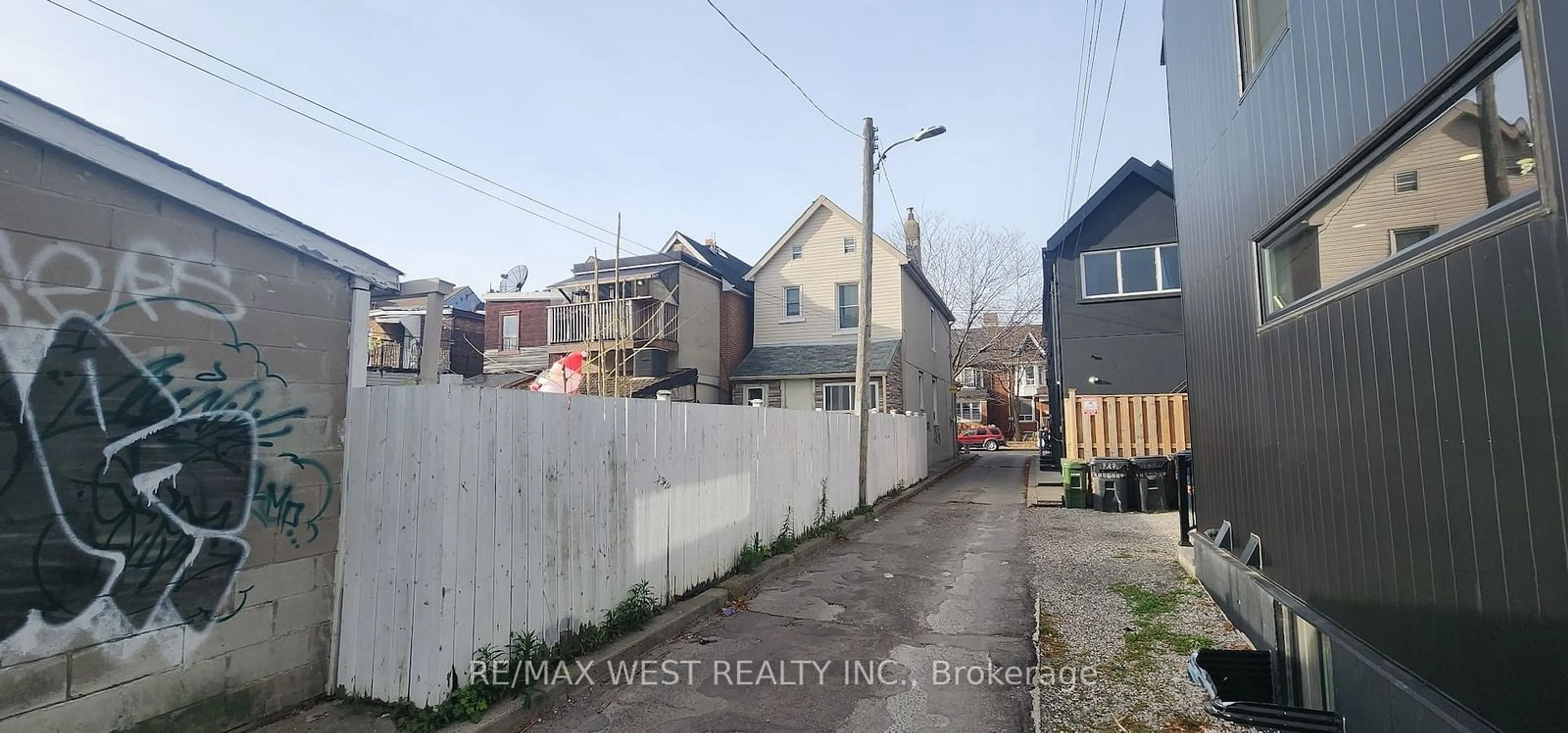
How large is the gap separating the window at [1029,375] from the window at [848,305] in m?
28.5

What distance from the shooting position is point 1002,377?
50500 mm

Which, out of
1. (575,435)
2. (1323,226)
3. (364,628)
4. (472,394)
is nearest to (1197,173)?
(1323,226)

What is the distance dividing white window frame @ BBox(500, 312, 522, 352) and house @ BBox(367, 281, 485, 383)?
3.13 feet

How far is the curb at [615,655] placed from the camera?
378cm

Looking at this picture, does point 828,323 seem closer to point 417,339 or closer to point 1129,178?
point 1129,178

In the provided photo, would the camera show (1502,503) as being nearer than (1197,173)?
Yes

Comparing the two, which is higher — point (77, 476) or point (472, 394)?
point (472, 394)

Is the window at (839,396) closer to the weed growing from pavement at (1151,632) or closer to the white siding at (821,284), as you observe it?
the white siding at (821,284)

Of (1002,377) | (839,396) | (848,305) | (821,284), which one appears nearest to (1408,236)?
(839,396)

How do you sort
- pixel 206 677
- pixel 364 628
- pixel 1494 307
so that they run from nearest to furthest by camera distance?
pixel 1494 307
pixel 206 677
pixel 364 628

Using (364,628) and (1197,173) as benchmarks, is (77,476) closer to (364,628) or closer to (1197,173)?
(364,628)

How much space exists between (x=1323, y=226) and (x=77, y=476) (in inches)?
258

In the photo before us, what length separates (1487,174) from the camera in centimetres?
269

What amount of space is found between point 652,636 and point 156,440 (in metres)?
3.22
